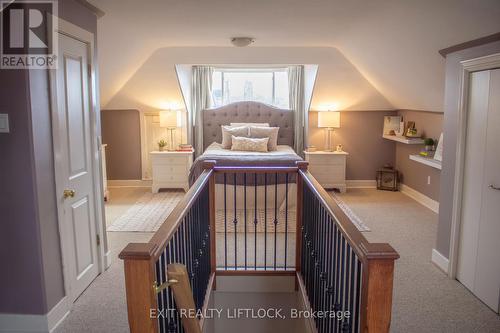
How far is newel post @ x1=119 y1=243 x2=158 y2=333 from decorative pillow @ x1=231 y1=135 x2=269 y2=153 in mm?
4885

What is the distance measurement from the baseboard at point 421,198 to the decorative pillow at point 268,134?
2.16 m

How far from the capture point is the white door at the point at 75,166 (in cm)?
286

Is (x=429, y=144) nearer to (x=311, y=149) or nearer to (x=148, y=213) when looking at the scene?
(x=311, y=149)

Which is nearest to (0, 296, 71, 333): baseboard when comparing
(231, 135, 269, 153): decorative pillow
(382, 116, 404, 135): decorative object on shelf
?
(231, 135, 269, 153): decorative pillow

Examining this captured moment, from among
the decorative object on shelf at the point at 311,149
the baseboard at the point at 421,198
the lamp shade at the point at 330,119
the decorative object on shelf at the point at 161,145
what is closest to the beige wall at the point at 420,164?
the baseboard at the point at 421,198

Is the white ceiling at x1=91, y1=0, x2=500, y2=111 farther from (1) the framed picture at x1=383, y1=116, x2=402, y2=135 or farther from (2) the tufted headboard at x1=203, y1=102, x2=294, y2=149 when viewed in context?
(2) the tufted headboard at x1=203, y1=102, x2=294, y2=149

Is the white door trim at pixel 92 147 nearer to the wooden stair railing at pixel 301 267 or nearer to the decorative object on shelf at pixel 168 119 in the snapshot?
the wooden stair railing at pixel 301 267

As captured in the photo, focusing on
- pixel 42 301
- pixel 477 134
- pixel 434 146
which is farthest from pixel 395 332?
pixel 434 146

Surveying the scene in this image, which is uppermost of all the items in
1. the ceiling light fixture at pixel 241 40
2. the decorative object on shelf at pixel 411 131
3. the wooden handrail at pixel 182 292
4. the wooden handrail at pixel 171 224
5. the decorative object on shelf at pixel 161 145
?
the ceiling light fixture at pixel 241 40

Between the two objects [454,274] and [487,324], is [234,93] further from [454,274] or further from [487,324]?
[487,324]

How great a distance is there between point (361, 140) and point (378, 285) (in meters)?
5.68

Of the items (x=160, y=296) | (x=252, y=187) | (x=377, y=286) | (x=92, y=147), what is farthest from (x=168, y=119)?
(x=377, y=286)

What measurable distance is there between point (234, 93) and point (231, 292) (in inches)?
178

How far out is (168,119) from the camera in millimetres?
6441
